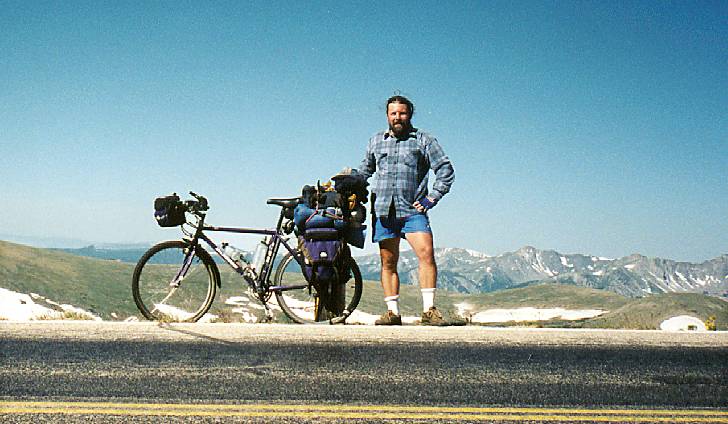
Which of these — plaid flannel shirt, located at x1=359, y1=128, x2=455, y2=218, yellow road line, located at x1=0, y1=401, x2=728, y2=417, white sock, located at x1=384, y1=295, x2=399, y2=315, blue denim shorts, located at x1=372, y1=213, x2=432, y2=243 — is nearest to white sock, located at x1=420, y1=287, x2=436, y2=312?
white sock, located at x1=384, y1=295, x2=399, y2=315

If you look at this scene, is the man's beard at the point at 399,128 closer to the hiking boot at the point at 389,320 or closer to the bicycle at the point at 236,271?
the bicycle at the point at 236,271

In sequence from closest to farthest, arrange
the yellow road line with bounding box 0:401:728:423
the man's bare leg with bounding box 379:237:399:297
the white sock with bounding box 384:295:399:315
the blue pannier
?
the yellow road line with bounding box 0:401:728:423, the blue pannier, the white sock with bounding box 384:295:399:315, the man's bare leg with bounding box 379:237:399:297

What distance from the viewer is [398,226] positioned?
840 cm

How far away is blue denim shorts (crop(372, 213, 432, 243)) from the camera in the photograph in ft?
27.1

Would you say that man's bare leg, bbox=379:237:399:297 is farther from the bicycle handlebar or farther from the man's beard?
the bicycle handlebar

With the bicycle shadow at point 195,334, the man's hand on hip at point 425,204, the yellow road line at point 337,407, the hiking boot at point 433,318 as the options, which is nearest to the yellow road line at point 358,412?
the yellow road line at point 337,407

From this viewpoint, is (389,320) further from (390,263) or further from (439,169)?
(439,169)

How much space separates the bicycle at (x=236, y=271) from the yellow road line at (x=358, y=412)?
4098 millimetres

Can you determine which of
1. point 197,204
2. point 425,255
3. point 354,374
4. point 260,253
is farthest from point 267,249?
point 354,374

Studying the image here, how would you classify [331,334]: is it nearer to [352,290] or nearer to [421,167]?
[352,290]

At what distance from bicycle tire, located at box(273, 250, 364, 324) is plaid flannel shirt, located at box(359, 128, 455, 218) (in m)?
0.93

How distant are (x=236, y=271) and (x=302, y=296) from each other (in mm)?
915

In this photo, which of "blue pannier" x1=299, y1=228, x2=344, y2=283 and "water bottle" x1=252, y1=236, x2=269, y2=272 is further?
"water bottle" x1=252, y1=236, x2=269, y2=272

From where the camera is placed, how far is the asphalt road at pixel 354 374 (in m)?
3.77
